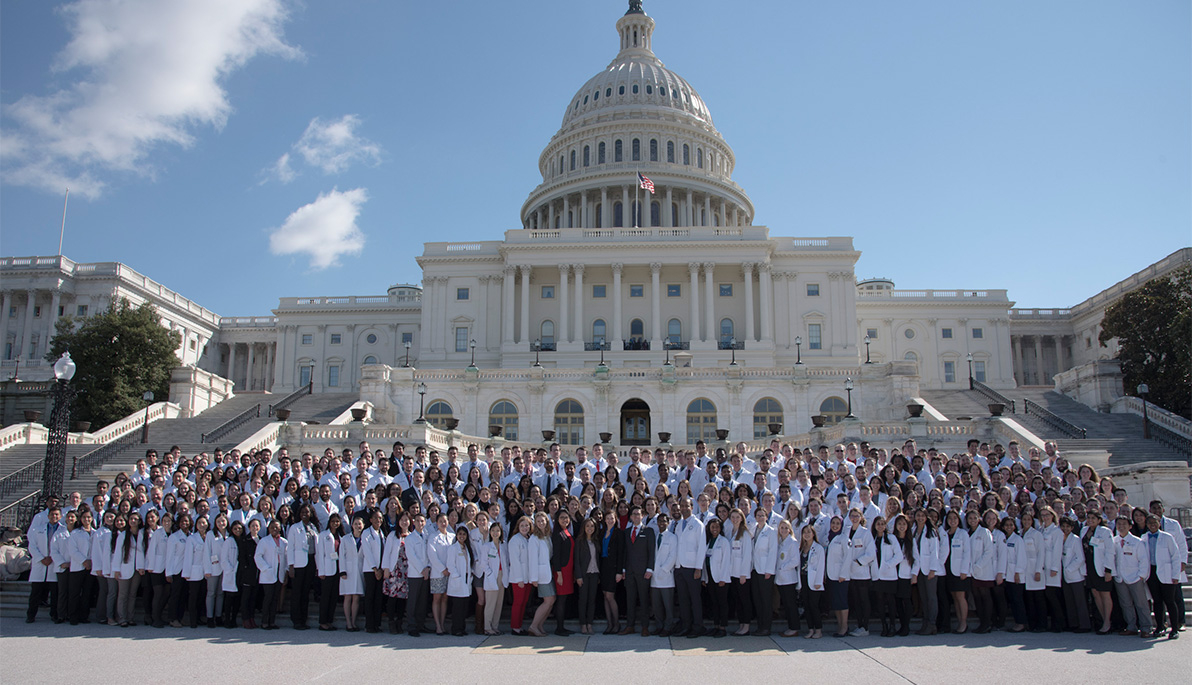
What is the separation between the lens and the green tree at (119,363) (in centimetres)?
4712

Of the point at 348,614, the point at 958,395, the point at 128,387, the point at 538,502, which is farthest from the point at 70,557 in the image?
the point at 958,395

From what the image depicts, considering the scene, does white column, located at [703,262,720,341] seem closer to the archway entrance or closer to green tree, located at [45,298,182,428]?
the archway entrance

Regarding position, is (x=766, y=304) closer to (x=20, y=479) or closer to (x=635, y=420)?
(x=635, y=420)

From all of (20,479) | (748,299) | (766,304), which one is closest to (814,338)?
(766,304)

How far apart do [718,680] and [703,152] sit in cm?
9039

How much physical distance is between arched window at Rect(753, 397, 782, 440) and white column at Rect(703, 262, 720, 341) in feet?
75.9

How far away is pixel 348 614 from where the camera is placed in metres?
14.0

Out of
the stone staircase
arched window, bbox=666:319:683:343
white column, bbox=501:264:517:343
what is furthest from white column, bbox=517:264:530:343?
the stone staircase

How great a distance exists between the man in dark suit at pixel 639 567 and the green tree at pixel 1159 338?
3887 cm

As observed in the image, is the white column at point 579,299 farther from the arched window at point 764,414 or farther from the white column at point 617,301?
the arched window at point 764,414

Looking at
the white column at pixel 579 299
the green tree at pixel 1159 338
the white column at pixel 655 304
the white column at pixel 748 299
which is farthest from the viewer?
the white column at pixel 579 299

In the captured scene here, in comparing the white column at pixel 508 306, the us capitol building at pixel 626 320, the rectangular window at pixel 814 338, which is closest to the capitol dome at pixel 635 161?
the us capitol building at pixel 626 320

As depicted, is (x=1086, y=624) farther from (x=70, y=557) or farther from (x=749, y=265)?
(x=749, y=265)

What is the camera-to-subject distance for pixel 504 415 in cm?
4388
